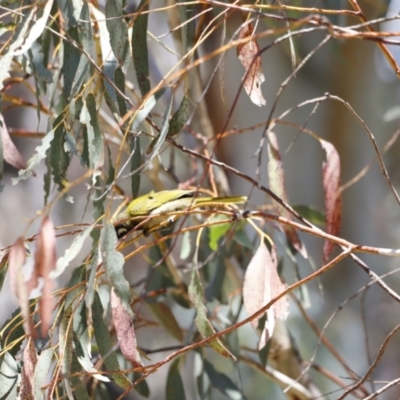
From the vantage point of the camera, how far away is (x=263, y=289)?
754 millimetres

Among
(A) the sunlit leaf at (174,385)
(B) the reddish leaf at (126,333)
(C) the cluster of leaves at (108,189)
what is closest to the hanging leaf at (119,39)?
(C) the cluster of leaves at (108,189)

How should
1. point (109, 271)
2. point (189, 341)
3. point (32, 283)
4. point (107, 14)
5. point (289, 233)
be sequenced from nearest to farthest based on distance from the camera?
point (32, 283) < point (109, 271) < point (107, 14) < point (289, 233) < point (189, 341)

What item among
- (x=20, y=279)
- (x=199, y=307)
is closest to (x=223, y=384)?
(x=199, y=307)

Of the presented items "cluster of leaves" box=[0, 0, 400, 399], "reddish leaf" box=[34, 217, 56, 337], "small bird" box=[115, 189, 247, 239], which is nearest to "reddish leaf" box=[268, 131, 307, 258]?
"cluster of leaves" box=[0, 0, 400, 399]

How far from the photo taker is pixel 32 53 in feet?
2.48

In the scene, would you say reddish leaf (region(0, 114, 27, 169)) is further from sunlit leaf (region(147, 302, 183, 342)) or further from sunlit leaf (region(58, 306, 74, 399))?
sunlit leaf (region(147, 302, 183, 342))

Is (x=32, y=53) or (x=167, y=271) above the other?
(x=32, y=53)

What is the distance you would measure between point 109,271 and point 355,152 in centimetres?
170

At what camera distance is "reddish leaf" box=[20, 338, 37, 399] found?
0.65 meters

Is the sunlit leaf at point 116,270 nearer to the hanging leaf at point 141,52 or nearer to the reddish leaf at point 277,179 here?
the hanging leaf at point 141,52

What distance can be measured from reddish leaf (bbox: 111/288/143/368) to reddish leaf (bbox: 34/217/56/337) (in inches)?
7.3

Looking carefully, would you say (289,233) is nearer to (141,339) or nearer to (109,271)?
(109,271)

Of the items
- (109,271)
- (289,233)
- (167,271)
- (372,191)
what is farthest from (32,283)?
(372,191)

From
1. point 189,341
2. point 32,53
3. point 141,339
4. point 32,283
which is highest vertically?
point 32,53
